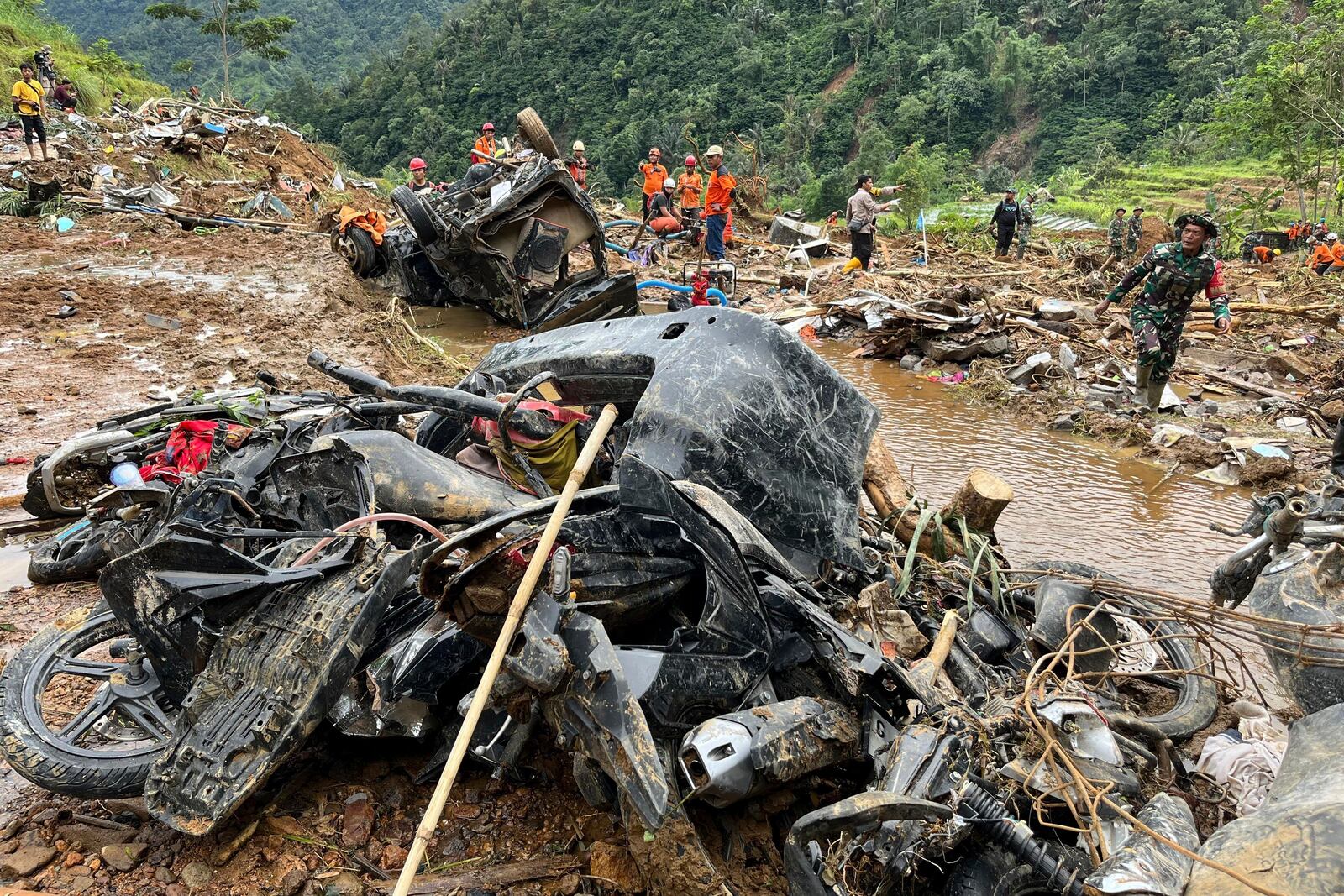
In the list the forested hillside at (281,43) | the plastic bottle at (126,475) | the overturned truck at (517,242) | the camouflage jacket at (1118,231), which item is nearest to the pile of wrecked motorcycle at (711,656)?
the plastic bottle at (126,475)

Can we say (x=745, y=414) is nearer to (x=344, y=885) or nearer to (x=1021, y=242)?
(x=344, y=885)

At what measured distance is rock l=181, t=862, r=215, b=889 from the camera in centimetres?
223

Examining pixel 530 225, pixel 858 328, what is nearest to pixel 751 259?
pixel 858 328

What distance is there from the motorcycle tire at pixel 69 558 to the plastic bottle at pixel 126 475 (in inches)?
14.1

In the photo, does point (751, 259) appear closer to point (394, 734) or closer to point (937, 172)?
point (394, 734)

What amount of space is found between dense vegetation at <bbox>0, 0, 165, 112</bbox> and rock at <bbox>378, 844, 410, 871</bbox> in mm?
27449

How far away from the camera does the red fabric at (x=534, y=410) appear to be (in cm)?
331

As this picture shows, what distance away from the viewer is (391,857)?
2361mm

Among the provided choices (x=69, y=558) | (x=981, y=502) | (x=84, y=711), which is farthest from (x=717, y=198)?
(x=84, y=711)

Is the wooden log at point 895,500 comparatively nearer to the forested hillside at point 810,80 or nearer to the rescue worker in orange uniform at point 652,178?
the rescue worker in orange uniform at point 652,178

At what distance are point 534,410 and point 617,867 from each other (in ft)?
5.94

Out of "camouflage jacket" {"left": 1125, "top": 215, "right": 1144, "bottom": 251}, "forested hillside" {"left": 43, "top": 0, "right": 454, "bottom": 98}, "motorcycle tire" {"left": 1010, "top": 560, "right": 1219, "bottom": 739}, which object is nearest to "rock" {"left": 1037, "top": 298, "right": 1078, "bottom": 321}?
"motorcycle tire" {"left": 1010, "top": 560, "right": 1219, "bottom": 739}

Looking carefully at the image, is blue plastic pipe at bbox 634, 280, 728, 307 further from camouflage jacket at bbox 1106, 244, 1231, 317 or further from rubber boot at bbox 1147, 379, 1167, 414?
rubber boot at bbox 1147, 379, 1167, 414

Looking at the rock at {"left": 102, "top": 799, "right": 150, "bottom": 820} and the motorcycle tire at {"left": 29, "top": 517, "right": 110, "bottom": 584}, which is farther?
the motorcycle tire at {"left": 29, "top": 517, "right": 110, "bottom": 584}
